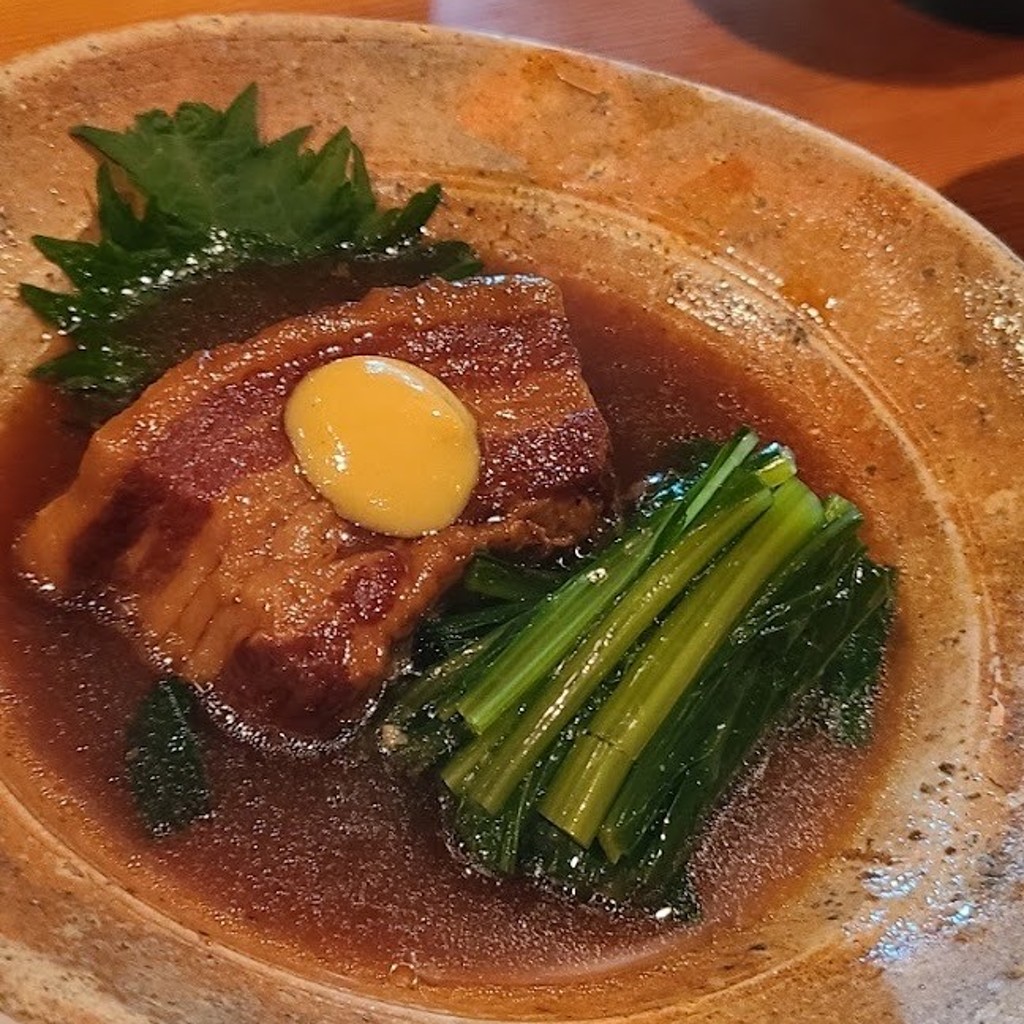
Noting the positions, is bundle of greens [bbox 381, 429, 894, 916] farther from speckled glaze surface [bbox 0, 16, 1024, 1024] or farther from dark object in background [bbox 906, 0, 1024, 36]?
dark object in background [bbox 906, 0, 1024, 36]

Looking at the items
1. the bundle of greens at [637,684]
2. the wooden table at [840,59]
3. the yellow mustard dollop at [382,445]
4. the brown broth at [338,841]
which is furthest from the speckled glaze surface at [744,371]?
the yellow mustard dollop at [382,445]

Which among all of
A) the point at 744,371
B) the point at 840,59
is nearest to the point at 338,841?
the point at 744,371

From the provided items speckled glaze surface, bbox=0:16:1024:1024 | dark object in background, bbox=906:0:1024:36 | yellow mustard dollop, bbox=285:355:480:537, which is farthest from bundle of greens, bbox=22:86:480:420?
dark object in background, bbox=906:0:1024:36

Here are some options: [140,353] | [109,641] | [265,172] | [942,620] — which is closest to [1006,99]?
[942,620]

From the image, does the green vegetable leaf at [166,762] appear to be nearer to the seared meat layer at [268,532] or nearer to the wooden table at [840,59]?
the seared meat layer at [268,532]

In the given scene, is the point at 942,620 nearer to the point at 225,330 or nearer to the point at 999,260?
the point at 999,260
